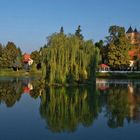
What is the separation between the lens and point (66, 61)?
37219 millimetres

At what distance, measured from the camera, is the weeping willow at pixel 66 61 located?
3719cm

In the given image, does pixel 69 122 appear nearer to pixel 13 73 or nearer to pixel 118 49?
pixel 118 49

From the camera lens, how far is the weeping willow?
37188 millimetres

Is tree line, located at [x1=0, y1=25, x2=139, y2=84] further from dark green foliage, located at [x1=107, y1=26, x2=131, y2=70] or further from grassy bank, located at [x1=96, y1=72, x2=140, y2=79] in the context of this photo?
dark green foliage, located at [x1=107, y1=26, x2=131, y2=70]

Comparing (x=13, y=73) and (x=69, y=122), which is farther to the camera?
(x=13, y=73)

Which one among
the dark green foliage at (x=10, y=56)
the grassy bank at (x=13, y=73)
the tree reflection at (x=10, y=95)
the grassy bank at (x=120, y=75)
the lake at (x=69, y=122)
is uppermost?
the dark green foliage at (x=10, y=56)

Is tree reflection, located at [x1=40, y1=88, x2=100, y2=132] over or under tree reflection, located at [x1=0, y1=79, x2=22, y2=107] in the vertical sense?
under

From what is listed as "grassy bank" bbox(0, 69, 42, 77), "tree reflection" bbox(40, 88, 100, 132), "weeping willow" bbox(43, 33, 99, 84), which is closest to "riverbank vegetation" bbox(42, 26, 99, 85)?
"weeping willow" bbox(43, 33, 99, 84)

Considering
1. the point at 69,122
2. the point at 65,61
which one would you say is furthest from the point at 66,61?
the point at 69,122

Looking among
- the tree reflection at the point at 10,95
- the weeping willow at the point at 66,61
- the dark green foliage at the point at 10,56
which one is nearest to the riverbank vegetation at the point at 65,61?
the weeping willow at the point at 66,61

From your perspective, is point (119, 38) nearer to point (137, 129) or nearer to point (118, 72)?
point (118, 72)

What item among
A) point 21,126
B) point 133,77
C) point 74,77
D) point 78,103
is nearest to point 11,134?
point 21,126

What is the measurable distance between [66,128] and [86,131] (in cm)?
106

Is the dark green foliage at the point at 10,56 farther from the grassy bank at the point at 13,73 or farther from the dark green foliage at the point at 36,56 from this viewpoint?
the dark green foliage at the point at 36,56
